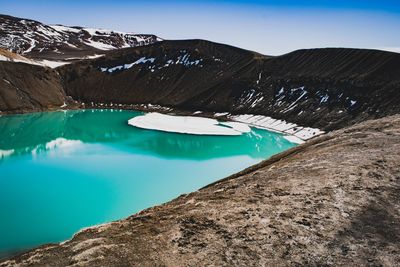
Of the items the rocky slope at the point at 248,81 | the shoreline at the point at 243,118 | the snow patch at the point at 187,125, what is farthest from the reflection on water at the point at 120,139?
the rocky slope at the point at 248,81

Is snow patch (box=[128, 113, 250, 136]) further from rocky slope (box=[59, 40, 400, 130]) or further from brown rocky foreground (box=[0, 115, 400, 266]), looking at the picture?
brown rocky foreground (box=[0, 115, 400, 266])

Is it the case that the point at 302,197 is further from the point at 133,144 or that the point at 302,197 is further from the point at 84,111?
the point at 84,111

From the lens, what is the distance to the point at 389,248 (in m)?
16.6

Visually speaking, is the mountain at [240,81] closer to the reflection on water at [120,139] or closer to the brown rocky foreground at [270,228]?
the reflection on water at [120,139]

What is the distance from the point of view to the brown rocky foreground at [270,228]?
16594 millimetres

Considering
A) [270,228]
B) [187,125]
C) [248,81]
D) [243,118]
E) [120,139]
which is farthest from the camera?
[248,81]

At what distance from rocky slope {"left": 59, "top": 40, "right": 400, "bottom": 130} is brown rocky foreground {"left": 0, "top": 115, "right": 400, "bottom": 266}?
6668 centimetres

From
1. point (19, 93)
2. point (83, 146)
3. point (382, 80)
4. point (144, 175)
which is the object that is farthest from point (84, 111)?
point (382, 80)

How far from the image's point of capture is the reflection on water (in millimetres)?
74312

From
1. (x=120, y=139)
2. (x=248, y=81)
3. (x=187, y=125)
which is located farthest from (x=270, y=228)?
(x=248, y=81)

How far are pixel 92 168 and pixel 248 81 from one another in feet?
241

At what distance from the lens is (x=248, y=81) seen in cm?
12156

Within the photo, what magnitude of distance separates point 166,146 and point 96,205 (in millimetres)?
38110

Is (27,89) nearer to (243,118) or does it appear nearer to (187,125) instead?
(187,125)
